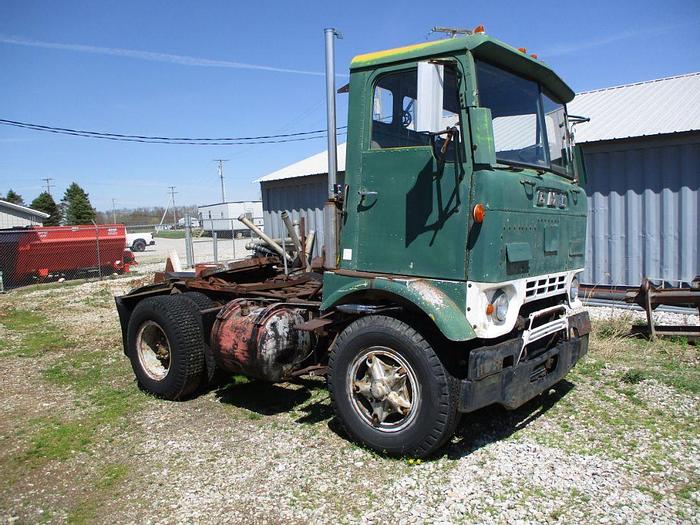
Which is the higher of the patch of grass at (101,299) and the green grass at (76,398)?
the patch of grass at (101,299)

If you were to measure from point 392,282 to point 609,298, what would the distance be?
22.3 ft

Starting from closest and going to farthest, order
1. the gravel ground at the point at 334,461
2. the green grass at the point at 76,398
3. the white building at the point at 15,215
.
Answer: the gravel ground at the point at 334,461, the green grass at the point at 76,398, the white building at the point at 15,215

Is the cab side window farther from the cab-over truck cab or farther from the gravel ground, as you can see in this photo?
the gravel ground

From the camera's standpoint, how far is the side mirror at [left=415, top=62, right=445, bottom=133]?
3572mm

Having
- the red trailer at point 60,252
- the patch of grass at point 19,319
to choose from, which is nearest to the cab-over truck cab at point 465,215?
the patch of grass at point 19,319

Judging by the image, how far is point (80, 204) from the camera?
161 ft

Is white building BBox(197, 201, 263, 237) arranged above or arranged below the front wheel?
above

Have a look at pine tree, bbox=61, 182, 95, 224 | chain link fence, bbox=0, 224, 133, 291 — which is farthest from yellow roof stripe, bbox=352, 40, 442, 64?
pine tree, bbox=61, 182, 95, 224

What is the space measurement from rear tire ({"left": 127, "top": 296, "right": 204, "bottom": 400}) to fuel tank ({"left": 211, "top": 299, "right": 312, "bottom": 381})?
11.5 inches

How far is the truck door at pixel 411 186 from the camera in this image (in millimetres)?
3879

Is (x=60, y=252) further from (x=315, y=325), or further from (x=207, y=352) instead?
(x=315, y=325)

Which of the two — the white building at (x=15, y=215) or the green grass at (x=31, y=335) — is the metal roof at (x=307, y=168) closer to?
the green grass at (x=31, y=335)

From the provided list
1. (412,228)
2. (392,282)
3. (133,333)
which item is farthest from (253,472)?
(133,333)

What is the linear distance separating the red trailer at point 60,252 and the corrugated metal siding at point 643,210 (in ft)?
49.4
